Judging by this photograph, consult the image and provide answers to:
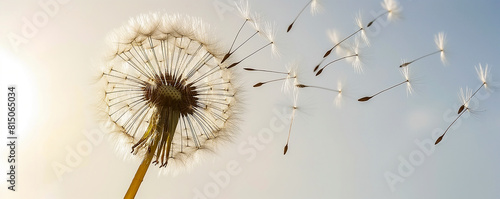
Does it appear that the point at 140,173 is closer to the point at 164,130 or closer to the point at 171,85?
the point at 164,130

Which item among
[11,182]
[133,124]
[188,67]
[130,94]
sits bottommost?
[11,182]

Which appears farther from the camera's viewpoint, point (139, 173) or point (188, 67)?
point (188, 67)

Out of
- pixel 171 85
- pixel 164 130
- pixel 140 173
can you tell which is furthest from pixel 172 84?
pixel 140 173

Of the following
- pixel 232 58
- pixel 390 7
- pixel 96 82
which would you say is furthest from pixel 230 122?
pixel 390 7

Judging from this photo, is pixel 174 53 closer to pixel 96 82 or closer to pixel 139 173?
pixel 96 82

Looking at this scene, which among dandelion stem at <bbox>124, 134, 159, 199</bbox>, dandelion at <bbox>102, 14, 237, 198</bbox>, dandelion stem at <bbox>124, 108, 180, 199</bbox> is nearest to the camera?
dandelion stem at <bbox>124, 134, 159, 199</bbox>

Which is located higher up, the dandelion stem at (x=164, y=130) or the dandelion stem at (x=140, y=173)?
the dandelion stem at (x=164, y=130)

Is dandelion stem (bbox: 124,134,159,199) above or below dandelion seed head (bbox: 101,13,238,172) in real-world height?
below
